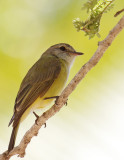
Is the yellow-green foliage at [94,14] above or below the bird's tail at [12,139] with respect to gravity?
above

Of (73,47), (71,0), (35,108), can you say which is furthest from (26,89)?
(71,0)

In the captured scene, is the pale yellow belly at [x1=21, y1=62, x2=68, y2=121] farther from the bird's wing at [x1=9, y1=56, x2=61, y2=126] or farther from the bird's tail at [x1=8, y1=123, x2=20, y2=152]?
the bird's tail at [x1=8, y1=123, x2=20, y2=152]

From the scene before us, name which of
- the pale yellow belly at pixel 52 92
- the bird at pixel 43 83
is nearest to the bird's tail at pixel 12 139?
the bird at pixel 43 83

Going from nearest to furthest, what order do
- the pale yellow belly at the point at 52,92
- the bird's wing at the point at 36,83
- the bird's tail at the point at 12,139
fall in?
the bird's tail at the point at 12,139 → the bird's wing at the point at 36,83 → the pale yellow belly at the point at 52,92

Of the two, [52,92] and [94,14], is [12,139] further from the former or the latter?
[94,14]

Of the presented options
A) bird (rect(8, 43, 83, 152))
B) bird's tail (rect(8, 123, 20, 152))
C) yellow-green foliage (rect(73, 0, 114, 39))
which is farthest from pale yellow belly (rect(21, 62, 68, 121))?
yellow-green foliage (rect(73, 0, 114, 39))

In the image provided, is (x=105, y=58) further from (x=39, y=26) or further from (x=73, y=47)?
(x=39, y=26)

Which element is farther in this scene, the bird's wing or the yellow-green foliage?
the bird's wing

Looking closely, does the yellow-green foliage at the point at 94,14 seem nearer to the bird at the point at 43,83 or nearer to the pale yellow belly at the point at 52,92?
the bird at the point at 43,83
